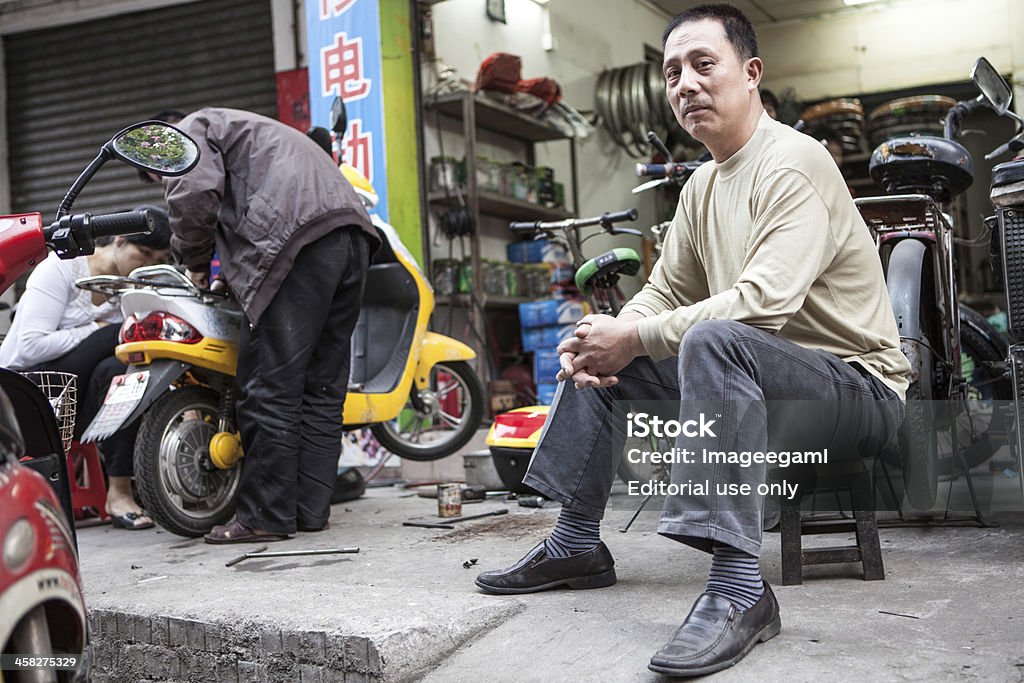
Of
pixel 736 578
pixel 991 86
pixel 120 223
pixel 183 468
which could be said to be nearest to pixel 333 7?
pixel 183 468

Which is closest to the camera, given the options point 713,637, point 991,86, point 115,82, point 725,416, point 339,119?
point 713,637

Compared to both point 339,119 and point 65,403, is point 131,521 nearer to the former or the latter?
point 65,403

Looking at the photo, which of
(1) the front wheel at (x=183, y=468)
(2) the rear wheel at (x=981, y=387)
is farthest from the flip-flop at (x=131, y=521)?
(2) the rear wheel at (x=981, y=387)

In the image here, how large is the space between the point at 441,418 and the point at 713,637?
336cm

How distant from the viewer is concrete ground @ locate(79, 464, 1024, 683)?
185 centimetres

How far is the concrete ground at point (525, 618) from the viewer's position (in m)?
1.85

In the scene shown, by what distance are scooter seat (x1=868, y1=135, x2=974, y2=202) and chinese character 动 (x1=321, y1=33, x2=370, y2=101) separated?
11.1ft

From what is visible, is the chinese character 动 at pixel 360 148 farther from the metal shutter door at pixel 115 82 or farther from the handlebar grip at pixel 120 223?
the handlebar grip at pixel 120 223

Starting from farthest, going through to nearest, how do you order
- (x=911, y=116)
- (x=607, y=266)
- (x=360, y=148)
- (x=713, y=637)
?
(x=911, y=116), (x=360, y=148), (x=607, y=266), (x=713, y=637)

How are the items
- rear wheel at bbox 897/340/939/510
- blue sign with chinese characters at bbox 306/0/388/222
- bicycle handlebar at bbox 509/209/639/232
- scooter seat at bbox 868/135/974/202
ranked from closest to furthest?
rear wheel at bbox 897/340/939/510 → scooter seat at bbox 868/135/974/202 → bicycle handlebar at bbox 509/209/639/232 → blue sign with chinese characters at bbox 306/0/388/222

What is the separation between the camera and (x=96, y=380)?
13.1 ft

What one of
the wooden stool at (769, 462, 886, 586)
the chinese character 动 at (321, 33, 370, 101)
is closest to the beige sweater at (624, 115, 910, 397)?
the wooden stool at (769, 462, 886, 586)

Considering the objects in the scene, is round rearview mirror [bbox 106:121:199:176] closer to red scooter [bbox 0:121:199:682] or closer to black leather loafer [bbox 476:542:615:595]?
red scooter [bbox 0:121:199:682]

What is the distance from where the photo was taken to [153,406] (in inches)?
137
